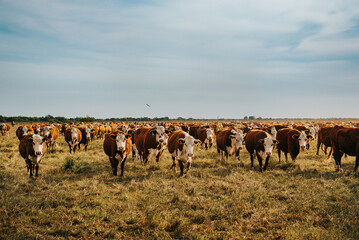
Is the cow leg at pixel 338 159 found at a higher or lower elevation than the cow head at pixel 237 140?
lower

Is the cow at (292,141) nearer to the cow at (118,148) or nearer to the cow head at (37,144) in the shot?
the cow at (118,148)

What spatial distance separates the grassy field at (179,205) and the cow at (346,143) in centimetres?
113

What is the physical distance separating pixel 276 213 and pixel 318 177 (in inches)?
198

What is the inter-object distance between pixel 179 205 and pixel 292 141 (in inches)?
347

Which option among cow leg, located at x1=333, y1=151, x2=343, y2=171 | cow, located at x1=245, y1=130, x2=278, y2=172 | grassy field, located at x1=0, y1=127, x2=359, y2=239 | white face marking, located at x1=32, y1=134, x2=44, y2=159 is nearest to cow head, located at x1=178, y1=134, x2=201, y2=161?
grassy field, located at x1=0, y1=127, x2=359, y2=239

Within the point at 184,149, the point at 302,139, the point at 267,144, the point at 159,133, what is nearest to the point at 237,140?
the point at 267,144

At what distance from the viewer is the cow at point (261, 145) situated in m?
10.5

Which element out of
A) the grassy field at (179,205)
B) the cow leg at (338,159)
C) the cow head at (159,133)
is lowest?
the grassy field at (179,205)

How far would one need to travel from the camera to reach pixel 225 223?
5594 millimetres

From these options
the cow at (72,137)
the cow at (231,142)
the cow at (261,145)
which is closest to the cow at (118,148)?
the cow at (231,142)

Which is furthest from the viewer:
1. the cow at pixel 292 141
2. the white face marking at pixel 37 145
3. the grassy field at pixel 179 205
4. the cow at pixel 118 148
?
the cow at pixel 292 141

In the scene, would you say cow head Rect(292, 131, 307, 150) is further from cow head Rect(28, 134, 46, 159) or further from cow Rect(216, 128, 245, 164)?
cow head Rect(28, 134, 46, 159)

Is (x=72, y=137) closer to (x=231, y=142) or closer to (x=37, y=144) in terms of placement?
(x=37, y=144)

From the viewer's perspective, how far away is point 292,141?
1273 centimetres
